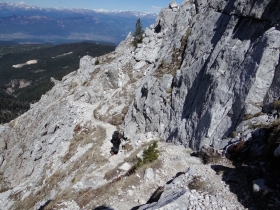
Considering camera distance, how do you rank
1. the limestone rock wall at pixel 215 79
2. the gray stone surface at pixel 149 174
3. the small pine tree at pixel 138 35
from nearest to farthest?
the gray stone surface at pixel 149 174, the limestone rock wall at pixel 215 79, the small pine tree at pixel 138 35

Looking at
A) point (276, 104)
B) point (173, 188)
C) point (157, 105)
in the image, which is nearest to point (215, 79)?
point (276, 104)

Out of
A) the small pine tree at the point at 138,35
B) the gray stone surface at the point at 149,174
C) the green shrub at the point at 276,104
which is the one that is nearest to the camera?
the green shrub at the point at 276,104

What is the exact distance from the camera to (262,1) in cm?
2319

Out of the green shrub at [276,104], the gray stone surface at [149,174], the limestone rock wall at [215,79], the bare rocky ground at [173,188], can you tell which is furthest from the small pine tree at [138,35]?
the gray stone surface at [149,174]

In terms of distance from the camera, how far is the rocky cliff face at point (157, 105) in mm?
20359

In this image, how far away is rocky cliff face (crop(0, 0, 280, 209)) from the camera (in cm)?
2036

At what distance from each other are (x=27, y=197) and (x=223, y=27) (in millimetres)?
35643

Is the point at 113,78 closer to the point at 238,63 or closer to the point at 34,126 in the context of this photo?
the point at 34,126

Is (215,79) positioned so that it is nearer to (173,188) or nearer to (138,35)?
(173,188)

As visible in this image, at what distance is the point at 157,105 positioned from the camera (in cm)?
3384

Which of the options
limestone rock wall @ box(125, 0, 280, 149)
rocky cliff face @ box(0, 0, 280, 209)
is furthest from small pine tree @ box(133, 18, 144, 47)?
limestone rock wall @ box(125, 0, 280, 149)

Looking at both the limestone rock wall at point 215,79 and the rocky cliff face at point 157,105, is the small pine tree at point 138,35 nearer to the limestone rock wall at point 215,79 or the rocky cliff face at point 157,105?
the rocky cliff face at point 157,105

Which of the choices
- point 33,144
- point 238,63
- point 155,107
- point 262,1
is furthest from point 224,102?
point 33,144

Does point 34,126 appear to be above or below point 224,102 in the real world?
below
